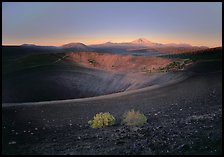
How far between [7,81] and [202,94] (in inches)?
819

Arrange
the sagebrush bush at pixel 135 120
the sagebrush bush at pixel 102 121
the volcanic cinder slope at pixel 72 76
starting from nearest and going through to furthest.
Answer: the sagebrush bush at pixel 135 120, the sagebrush bush at pixel 102 121, the volcanic cinder slope at pixel 72 76

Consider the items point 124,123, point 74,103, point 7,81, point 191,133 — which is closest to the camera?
point 191,133

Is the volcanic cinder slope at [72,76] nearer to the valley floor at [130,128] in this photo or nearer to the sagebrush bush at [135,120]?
the valley floor at [130,128]

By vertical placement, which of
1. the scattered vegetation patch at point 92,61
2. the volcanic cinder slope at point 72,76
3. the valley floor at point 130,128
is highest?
the scattered vegetation patch at point 92,61

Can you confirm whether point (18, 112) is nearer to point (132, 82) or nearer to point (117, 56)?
point (132, 82)

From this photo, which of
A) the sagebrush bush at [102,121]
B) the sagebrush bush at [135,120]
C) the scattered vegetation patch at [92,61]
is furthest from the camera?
the scattered vegetation patch at [92,61]

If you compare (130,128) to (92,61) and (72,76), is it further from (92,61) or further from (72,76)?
(92,61)

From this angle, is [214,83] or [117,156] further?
[214,83]

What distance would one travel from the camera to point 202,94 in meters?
19.5

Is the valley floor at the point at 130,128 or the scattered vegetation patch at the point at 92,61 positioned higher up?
the scattered vegetation patch at the point at 92,61

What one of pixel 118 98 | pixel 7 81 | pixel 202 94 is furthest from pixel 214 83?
pixel 7 81

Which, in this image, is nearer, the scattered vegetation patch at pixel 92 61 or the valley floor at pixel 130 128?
the valley floor at pixel 130 128

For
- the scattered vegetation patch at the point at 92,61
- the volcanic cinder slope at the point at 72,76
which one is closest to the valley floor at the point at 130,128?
the volcanic cinder slope at the point at 72,76

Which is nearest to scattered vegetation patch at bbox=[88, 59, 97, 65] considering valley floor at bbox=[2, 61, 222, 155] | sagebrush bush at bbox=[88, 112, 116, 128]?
valley floor at bbox=[2, 61, 222, 155]
